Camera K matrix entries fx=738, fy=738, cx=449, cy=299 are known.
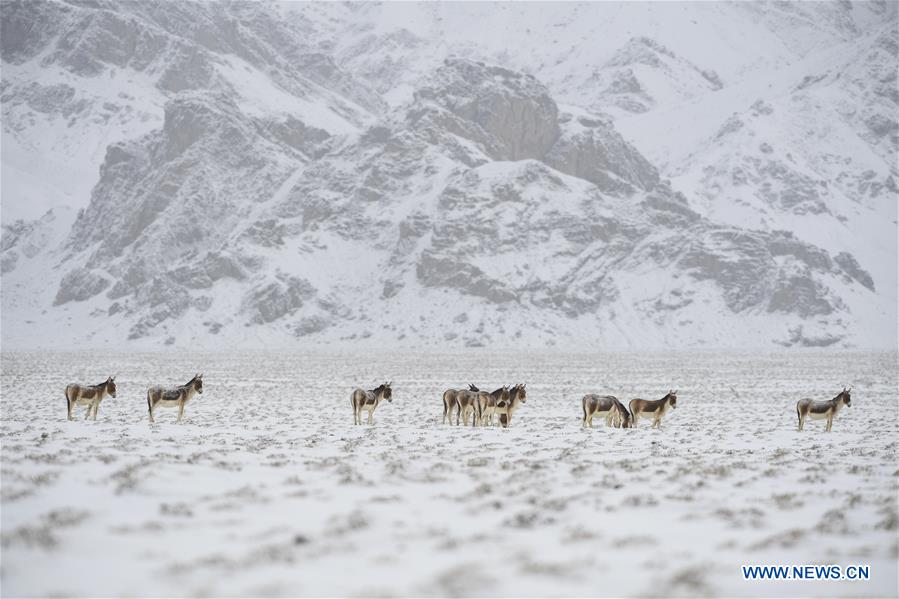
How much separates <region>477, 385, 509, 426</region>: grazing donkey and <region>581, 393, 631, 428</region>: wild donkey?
242 centimetres

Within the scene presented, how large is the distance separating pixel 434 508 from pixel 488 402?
11.5 m

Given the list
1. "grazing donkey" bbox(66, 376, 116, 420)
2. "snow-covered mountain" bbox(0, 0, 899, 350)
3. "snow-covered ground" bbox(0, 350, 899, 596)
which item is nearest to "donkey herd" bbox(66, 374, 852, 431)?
"grazing donkey" bbox(66, 376, 116, 420)

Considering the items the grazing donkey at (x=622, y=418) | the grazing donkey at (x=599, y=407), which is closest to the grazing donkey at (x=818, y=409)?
the grazing donkey at (x=622, y=418)

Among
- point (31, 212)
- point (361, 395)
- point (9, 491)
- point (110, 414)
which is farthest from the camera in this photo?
point (31, 212)

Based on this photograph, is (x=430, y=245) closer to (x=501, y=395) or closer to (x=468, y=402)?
(x=501, y=395)

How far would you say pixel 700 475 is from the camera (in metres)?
13.4

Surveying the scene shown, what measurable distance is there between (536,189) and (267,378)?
3764 inches

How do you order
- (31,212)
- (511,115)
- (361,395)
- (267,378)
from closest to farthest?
(361,395) → (267,378) → (511,115) → (31,212)

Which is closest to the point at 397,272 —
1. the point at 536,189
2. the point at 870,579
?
the point at 536,189

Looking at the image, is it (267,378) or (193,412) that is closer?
(193,412)

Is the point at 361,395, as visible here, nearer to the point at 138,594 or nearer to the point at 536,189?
the point at 138,594

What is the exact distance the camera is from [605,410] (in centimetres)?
2186

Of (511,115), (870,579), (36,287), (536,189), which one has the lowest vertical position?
(870,579)

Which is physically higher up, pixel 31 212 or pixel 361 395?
pixel 31 212
